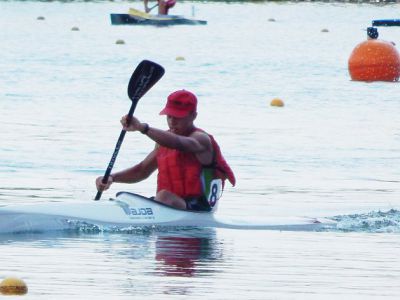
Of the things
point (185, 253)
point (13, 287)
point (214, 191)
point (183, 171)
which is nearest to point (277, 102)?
point (214, 191)

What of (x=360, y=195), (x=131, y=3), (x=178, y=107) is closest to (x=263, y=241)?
(x=178, y=107)

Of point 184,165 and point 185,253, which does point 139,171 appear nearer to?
point 184,165

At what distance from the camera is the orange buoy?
28.9 m

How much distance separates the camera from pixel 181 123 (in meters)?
11.2

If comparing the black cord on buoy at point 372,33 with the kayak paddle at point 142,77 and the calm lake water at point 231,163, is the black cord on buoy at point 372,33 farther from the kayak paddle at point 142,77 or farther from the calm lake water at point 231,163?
the kayak paddle at point 142,77

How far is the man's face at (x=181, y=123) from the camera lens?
1123 centimetres

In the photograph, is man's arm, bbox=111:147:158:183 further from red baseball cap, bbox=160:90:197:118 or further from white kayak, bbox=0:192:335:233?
red baseball cap, bbox=160:90:197:118

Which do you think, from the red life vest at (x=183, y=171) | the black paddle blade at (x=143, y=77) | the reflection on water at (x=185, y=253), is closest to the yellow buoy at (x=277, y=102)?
the black paddle blade at (x=143, y=77)

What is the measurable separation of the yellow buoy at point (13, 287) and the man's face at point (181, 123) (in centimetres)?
301

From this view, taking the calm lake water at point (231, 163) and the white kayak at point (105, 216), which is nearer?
the calm lake water at point (231, 163)

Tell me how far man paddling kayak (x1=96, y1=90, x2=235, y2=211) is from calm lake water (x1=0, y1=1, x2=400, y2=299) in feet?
0.88

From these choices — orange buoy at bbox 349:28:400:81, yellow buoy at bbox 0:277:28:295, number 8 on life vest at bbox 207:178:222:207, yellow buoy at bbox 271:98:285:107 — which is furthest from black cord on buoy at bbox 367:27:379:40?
yellow buoy at bbox 0:277:28:295

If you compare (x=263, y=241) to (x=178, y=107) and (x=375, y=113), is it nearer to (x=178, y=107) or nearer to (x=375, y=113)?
(x=178, y=107)

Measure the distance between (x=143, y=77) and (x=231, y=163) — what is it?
4724 mm
